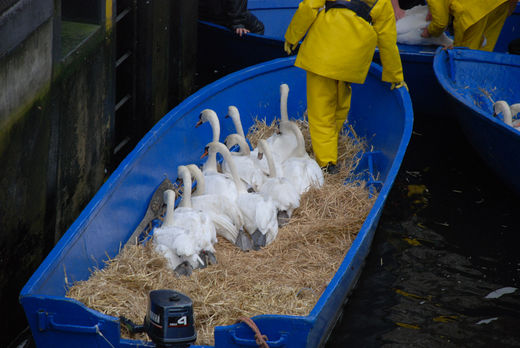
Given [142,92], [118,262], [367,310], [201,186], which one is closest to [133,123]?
[142,92]

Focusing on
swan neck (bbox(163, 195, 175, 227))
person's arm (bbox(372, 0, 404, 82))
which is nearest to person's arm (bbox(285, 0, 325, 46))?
person's arm (bbox(372, 0, 404, 82))

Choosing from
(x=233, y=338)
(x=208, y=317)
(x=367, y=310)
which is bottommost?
(x=367, y=310)

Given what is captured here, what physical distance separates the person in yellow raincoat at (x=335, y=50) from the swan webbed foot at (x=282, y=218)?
1.08 meters

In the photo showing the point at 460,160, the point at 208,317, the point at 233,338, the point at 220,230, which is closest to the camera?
the point at 233,338

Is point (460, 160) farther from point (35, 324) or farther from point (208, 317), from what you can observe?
point (35, 324)

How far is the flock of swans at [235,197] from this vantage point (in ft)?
16.3

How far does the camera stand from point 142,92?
7152 millimetres

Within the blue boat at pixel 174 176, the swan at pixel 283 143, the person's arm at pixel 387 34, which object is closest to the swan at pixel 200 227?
the blue boat at pixel 174 176

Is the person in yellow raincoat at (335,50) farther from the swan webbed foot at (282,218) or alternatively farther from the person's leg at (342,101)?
the swan webbed foot at (282,218)

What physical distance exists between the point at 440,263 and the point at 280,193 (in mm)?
1639

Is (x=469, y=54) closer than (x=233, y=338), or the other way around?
(x=233, y=338)

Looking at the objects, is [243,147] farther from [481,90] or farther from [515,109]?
[481,90]

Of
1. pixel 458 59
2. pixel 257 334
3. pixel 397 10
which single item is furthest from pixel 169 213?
pixel 397 10

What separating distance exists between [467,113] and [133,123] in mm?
3387
